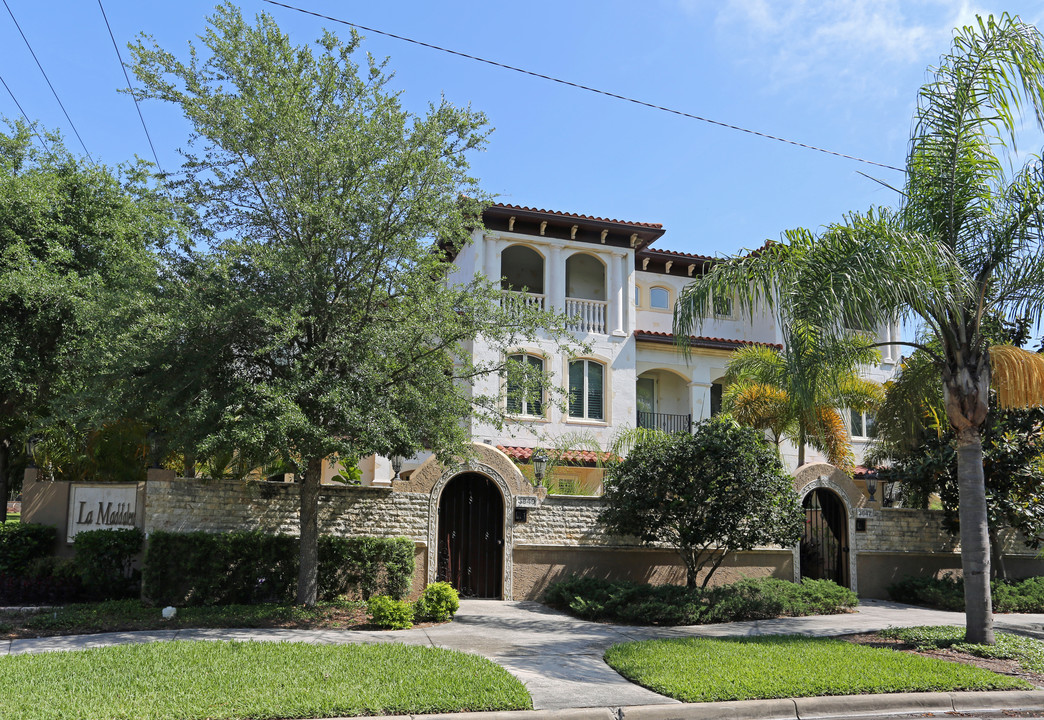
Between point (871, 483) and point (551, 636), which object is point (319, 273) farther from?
point (871, 483)

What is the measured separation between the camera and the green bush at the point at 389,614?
11609 mm

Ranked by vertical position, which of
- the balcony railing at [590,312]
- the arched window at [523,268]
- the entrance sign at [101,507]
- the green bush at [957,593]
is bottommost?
the green bush at [957,593]

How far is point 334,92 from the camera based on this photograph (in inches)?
498

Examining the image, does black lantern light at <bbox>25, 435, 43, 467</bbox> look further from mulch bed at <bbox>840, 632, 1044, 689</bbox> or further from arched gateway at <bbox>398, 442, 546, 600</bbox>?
mulch bed at <bbox>840, 632, 1044, 689</bbox>

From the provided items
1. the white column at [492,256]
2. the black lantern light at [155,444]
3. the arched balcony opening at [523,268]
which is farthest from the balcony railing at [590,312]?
the black lantern light at [155,444]

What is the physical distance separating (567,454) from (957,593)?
911 cm

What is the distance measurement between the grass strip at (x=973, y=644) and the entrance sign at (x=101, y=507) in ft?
40.5

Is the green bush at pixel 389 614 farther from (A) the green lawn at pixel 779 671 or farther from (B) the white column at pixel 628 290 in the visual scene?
(B) the white column at pixel 628 290

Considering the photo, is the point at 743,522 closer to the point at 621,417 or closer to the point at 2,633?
the point at 621,417

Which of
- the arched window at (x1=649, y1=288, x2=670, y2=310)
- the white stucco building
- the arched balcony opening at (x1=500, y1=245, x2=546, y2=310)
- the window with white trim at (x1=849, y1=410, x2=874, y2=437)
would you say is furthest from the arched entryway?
the window with white trim at (x1=849, y1=410, x2=874, y2=437)

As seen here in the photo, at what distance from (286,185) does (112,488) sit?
6.31 m

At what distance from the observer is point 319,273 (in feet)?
39.5

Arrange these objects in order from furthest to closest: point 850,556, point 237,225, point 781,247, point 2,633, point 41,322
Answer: point 850,556, point 41,322, point 237,225, point 781,247, point 2,633

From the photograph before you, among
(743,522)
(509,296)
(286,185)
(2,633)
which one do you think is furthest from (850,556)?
(2,633)
